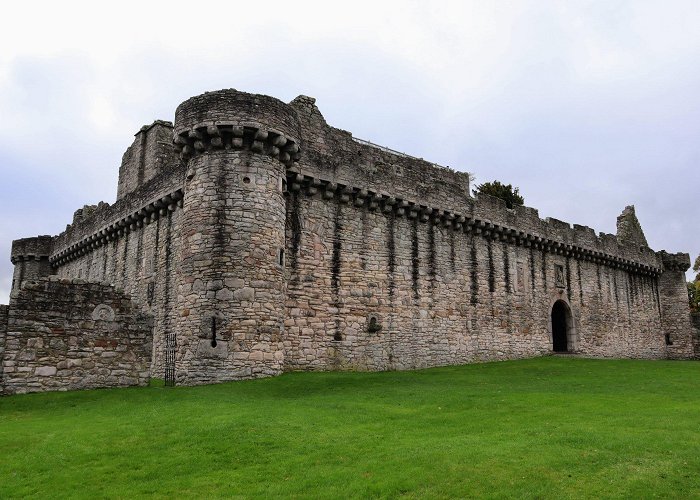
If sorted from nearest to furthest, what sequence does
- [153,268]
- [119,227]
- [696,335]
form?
[153,268] < [119,227] < [696,335]

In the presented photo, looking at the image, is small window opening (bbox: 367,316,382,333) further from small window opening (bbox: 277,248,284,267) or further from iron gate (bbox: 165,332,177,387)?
iron gate (bbox: 165,332,177,387)

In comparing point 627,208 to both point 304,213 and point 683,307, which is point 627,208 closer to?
point 683,307

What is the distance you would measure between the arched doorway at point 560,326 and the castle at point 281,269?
105 mm

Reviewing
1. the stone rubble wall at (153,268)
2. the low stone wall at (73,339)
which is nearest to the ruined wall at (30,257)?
the stone rubble wall at (153,268)

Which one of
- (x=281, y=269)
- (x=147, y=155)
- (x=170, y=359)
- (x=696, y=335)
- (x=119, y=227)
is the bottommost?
(x=170, y=359)

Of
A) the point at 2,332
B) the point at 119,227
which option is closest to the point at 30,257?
the point at 119,227

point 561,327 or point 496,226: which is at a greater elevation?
point 496,226

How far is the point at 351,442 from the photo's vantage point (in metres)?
9.28

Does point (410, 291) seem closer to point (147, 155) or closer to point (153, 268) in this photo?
point (153, 268)

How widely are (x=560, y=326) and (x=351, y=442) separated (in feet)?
79.6

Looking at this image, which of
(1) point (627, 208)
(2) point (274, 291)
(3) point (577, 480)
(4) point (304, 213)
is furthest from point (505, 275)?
(3) point (577, 480)

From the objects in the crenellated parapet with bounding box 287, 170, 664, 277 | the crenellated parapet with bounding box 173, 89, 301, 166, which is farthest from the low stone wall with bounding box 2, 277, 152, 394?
the crenellated parapet with bounding box 287, 170, 664, 277

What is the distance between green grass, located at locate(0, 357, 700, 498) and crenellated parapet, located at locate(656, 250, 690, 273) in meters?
25.3

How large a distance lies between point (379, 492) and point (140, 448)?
4.23m
